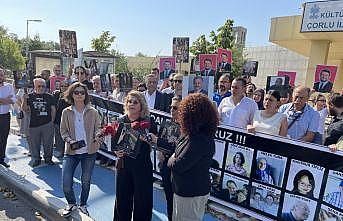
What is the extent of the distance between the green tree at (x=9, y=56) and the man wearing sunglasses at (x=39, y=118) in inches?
1839

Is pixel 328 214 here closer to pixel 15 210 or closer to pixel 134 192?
pixel 134 192

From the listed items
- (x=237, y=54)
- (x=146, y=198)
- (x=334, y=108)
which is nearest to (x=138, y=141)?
(x=146, y=198)

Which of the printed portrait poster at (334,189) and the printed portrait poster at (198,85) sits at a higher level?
the printed portrait poster at (198,85)

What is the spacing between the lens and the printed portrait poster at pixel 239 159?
4.01 m

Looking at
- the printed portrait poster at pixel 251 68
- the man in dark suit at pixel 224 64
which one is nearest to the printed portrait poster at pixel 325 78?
the printed portrait poster at pixel 251 68

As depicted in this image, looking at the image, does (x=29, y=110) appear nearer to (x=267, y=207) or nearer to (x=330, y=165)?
(x=267, y=207)

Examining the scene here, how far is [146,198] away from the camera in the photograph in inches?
138

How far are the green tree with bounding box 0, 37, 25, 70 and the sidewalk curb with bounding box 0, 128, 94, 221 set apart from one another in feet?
155

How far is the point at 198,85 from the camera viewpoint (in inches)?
183

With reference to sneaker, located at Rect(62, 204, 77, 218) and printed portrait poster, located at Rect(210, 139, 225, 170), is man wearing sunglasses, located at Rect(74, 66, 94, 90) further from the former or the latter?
printed portrait poster, located at Rect(210, 139, 225, 170)

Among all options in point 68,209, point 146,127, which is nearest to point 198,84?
point 146,127

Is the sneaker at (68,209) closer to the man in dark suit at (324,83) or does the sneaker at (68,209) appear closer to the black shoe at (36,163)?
the black shoe at (36,163)

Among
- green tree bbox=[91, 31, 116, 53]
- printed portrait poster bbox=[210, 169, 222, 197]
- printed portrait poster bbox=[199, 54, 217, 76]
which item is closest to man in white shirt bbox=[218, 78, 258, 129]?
printed portrait poster bbox=[210, 169, 222, 197]

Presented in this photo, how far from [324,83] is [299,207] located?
4780mm
